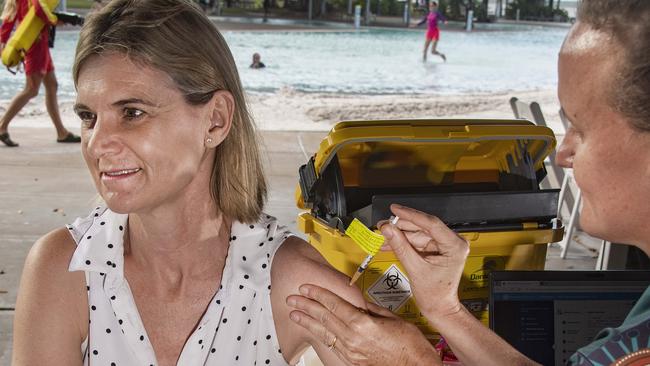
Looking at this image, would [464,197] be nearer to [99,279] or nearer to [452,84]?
[99,279]

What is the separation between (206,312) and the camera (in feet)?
6.39

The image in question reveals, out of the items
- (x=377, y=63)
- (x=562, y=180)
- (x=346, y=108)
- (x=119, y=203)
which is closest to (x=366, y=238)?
(x=119, y=203)

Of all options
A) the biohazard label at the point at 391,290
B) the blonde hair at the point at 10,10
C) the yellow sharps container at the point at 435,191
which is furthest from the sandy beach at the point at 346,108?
the biohazard label at the point at 391,290

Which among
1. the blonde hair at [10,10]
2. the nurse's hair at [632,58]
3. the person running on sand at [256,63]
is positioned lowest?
the person running on sand at [256,63]

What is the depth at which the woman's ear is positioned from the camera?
1898 mm

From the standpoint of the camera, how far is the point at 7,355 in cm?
379

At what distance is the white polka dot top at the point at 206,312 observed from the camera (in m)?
1.92

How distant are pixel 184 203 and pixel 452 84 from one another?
1808cm

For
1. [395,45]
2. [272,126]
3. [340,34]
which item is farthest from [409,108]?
[340,34]

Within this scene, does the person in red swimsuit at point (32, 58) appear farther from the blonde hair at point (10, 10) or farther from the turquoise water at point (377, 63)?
the turquoise water at point (377, 63)

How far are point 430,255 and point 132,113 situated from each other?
2.50 feet

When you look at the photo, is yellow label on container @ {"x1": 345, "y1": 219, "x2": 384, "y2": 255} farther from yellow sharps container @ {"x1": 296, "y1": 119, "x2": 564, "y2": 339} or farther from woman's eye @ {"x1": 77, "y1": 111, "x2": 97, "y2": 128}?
woman's eye @ {"x1": 77, "y1": 111, "x2": 97, "y2": 128}

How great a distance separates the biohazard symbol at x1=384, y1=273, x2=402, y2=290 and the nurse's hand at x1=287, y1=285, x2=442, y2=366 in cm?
87

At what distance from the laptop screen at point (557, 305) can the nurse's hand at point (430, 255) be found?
32 cm
